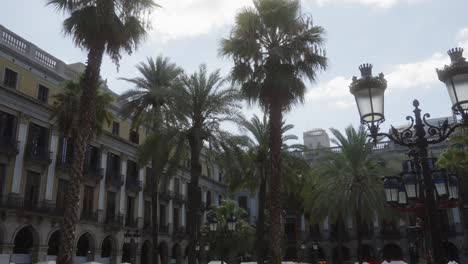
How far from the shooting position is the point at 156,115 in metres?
26.9

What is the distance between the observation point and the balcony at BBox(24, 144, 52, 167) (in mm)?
31344

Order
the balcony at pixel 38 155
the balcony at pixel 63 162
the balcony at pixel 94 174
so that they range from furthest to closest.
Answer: the balcony at pixel 94 174, the balcony at pixel 63 162, the balcony at pixel 38 155

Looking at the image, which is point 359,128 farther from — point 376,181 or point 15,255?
point 15,255

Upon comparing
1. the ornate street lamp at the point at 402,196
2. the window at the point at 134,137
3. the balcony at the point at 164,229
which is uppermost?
the window at the point at 134,137

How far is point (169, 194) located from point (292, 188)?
19.3m

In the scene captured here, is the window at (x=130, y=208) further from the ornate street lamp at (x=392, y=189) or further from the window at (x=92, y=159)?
the ornate street lamp at (x=392, y=189)

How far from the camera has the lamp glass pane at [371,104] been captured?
26.6ft

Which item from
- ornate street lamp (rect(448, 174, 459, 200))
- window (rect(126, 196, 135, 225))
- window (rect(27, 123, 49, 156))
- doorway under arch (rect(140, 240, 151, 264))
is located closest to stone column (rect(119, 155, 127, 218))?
window (rect(126, 196, 135, 225))

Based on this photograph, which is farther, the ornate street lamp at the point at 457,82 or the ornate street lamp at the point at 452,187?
the ornate street lamp at the point at 452,187

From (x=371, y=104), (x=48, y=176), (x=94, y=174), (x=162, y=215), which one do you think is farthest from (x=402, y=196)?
(x=162, y=215)

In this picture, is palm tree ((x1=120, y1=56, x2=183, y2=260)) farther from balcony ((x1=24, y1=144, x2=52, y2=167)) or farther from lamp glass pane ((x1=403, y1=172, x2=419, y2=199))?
lamp glass pane ((x1=403, y1=172, x2=419, y2=199))

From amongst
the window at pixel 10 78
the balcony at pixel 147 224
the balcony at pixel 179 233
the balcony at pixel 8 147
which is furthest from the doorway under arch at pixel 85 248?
the window at pixel 10 78

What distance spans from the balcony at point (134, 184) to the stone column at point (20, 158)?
12136 millimetres

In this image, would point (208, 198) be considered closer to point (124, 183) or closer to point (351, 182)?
point (124, 183)
